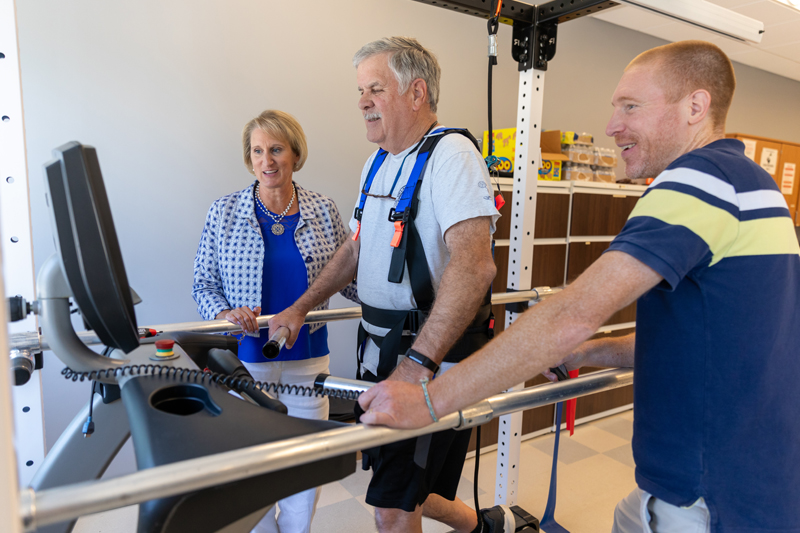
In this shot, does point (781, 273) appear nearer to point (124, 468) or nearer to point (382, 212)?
point (382, 212)

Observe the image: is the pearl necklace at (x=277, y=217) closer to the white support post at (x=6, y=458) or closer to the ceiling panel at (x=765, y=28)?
the white support post at (x=6, y=458)

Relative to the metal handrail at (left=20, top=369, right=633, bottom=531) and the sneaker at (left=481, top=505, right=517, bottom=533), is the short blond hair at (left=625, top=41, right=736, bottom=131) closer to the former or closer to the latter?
the metal handrail at (left=20, top=369, right=633, bottom=531)

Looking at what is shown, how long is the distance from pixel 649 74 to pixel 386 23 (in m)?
2.48

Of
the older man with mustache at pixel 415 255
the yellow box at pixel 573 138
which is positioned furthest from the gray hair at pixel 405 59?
the yellow box at pixel 573 138

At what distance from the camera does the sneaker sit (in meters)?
1.98

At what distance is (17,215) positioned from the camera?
115 cm

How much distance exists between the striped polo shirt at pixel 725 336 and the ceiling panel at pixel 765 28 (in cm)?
309

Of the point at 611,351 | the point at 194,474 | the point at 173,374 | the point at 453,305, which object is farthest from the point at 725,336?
the point at 173,374

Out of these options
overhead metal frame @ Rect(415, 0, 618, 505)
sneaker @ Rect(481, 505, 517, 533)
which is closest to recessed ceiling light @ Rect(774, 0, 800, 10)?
overhead metal frame @ Rect(415, 0, 618, 505)

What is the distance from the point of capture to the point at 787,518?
33.6 inches

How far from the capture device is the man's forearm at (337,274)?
171 centimetres

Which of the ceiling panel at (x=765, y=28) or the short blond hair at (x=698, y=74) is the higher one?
the ceiling panel at (x=765, y=28)

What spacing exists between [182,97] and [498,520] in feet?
7.94

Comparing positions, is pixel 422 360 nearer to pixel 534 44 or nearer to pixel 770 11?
pixel 534 44
